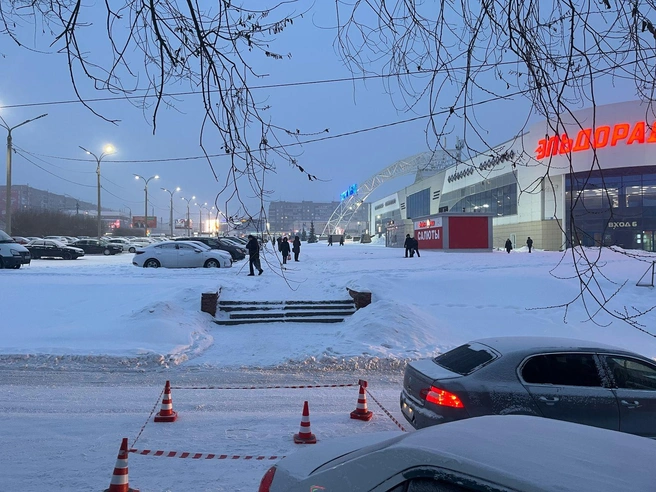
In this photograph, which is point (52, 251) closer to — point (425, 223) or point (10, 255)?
point (10, 255)

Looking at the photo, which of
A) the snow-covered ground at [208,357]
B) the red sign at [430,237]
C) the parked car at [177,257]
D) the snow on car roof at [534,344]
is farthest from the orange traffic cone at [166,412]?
the red sign at [430,237]

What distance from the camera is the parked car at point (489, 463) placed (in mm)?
1858

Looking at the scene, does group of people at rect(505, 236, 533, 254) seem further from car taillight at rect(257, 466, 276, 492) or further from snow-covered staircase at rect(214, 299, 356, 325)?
car taillight at rect(257, 466, 276, 492)

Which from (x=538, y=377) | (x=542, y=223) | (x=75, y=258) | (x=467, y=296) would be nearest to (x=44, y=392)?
(x=538, y=377)

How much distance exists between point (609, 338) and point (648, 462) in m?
12.5

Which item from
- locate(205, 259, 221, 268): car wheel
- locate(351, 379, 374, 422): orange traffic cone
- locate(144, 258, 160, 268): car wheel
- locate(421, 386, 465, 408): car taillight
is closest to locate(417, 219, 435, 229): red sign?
locate(205, 259, 221, 268): car wheel

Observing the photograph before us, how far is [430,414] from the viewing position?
5219 millimetres

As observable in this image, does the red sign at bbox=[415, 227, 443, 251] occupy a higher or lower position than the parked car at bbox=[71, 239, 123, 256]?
higher

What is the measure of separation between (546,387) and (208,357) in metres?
7.55

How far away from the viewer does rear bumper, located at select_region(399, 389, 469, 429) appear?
16.6 feet

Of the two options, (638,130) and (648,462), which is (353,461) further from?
(638,130)

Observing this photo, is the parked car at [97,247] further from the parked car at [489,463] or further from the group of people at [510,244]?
the parked car at [489,463]

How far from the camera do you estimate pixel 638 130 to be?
42375 mm

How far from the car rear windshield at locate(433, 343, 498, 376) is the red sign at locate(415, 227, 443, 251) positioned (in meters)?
35.9
